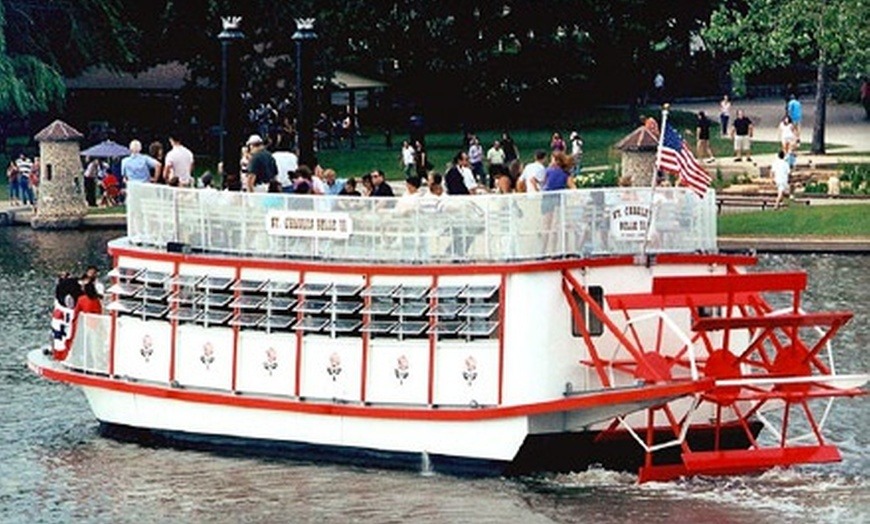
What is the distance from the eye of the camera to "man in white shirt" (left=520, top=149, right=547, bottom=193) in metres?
40.8

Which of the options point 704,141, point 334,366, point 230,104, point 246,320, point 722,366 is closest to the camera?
point 722,366

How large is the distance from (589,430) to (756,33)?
51.9m

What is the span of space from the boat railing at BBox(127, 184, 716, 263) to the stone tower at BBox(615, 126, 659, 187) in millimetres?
28587

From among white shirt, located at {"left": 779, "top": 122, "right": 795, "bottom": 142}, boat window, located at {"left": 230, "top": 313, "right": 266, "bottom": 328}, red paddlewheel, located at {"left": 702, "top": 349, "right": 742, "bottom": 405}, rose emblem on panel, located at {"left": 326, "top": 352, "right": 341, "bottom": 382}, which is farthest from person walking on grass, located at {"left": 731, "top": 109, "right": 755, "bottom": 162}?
red paddlewheel, located at {"left": 702, "top": 349, "right": 742, "bottom": 405}

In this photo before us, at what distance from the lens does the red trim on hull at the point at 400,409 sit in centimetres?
3578

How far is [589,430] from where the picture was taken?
3719 cm

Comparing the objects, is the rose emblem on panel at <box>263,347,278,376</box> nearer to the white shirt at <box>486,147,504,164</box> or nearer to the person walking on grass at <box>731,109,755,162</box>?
the white shirt at <box>486,147,504,164</box>

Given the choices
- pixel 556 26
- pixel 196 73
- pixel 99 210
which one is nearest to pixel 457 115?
pixel 556 26

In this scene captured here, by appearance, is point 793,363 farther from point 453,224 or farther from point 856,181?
point 856,181

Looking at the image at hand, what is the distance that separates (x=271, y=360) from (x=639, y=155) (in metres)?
30.1

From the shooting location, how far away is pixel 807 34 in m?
85.4

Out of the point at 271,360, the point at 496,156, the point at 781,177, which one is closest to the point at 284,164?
the point at 271,360

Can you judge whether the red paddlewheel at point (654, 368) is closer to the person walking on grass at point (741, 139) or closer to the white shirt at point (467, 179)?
the white shirt at point (467, 179)

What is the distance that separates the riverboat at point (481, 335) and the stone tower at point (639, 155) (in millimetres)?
27673
